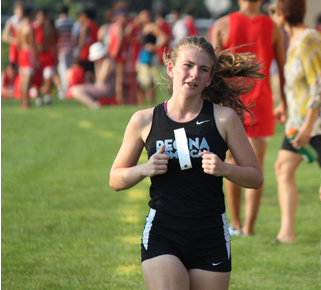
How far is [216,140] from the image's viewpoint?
9.71 ft

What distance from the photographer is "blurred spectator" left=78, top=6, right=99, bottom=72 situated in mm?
16828

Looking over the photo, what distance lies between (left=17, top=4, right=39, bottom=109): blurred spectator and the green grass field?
13.9 ft

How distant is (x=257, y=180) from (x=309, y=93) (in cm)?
208

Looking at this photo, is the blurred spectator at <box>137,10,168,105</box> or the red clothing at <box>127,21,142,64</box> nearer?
the blurred spectator at <box>137,10,168,105</box>

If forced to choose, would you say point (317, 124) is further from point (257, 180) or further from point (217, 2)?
point (217, 2)

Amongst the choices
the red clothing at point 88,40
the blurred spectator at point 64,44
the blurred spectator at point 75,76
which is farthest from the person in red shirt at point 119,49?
the blurred spectator at point 64,44

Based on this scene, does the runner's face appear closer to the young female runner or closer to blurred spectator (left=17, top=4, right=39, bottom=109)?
the young female runner

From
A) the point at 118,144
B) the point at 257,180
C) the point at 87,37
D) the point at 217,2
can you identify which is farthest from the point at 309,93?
the point at 217,2

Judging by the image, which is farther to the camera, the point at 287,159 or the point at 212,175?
the point at 287,159

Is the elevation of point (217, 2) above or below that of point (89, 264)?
above

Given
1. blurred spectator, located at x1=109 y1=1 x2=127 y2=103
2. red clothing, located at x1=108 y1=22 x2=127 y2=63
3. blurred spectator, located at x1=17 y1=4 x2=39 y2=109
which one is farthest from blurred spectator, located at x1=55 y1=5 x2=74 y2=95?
blurred spectator, located at x1=17 y1=4 x2=39 y2=109

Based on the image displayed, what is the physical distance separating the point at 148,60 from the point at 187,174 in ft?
45.5

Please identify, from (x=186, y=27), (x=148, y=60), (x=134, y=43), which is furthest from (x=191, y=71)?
(x=186, y=27)

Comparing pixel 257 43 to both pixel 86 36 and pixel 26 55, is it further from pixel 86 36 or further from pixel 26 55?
pixel 86 36
